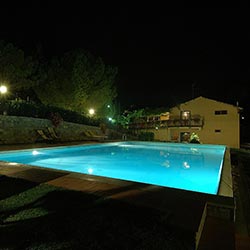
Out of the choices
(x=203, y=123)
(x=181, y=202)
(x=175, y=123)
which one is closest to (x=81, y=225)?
(x=181, y=202)

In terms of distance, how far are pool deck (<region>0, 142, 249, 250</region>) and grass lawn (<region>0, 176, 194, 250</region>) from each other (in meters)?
0.18

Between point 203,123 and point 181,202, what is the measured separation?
22923 millimetres

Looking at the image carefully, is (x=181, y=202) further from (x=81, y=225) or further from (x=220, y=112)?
(x=220, y=112)

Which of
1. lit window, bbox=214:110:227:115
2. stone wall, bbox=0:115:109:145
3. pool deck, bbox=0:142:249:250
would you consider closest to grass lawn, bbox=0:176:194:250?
pool deck, bbox=0:142:249:250

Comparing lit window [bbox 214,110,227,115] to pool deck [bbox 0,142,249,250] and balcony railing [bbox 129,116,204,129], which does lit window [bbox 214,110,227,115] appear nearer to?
balcony railing [bbox 129,116,204,129]

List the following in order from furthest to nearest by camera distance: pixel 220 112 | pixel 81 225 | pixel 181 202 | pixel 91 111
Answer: pixel 220 112 → pixel 91 111 → pixel 181 202 → pixel 81 225

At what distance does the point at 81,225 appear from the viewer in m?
2.31

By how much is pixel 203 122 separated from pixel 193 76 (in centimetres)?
1203

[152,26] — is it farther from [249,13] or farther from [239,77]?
[239,77]

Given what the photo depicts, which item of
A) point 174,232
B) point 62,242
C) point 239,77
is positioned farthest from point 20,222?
point 239,77

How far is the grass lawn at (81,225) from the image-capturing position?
6.53 ft

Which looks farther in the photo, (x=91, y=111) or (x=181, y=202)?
(x=91, y=111)

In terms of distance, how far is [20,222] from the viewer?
7.77 ft

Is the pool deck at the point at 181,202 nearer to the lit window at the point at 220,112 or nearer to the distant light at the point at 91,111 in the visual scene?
the distant light at the point at 91,111
